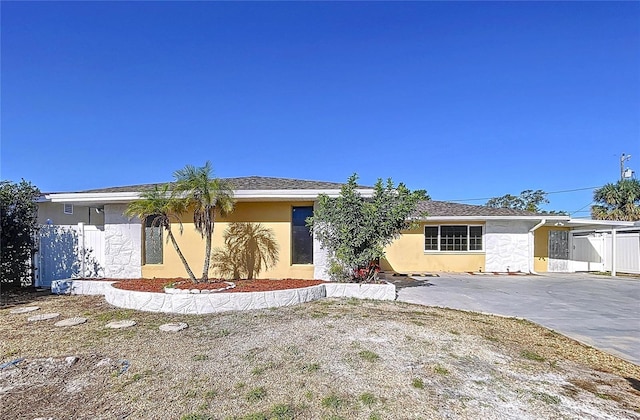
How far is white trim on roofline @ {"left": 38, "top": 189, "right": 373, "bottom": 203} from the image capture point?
10.2 meters

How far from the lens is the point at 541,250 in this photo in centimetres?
1848

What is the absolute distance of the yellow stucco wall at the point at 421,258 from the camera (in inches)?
682

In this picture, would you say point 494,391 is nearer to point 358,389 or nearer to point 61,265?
point 358,389

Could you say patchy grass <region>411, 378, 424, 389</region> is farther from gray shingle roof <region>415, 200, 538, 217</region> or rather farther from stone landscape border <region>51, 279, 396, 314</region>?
gray shingle roof <region>415, 200, 538, 217</region>

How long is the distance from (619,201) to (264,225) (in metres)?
27.2

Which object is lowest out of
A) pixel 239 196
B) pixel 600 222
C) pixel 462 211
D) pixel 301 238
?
pixel 301 238

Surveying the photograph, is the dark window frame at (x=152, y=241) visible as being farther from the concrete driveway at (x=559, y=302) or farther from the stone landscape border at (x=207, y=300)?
the concrete driveway at (x=559, y=302)

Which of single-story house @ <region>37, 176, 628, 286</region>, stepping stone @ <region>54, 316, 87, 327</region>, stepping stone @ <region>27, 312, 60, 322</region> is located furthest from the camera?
single-story house @ <region>37, 176, 628, 286</region>

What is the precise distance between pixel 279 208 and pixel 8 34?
9007 mm

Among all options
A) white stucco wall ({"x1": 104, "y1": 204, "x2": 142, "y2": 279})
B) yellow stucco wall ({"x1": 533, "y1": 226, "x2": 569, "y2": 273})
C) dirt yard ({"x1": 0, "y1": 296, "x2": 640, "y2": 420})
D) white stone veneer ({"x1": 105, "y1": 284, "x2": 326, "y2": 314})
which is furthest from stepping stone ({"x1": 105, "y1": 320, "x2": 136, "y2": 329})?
yellow stucco wall ({"x1": 533, "y1": 226, "x2": 569, "y2": 273})

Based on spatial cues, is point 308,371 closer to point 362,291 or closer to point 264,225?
point 362,291

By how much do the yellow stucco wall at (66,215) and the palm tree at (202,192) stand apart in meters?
5.61

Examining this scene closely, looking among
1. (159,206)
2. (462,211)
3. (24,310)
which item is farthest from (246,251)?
(462,211)

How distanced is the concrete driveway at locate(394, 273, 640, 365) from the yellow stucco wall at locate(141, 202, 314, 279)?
368cm
